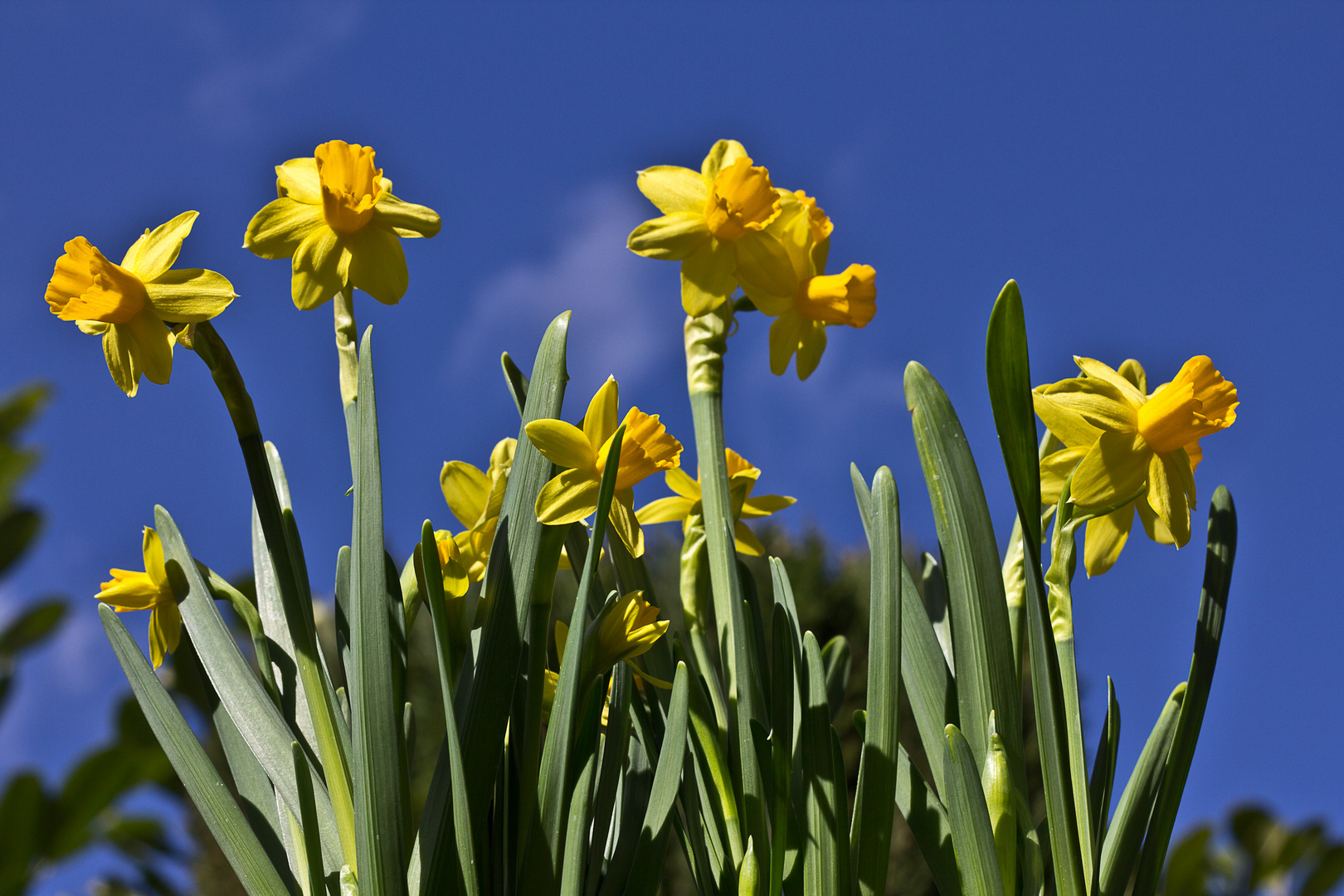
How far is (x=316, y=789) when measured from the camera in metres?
0.67

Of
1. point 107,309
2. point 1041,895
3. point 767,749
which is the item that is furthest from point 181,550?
point 1041,895

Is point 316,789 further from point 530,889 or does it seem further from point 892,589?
point 892,589

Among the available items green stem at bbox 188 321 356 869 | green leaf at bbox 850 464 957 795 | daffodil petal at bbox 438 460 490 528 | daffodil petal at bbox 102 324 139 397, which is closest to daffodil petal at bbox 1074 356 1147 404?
green leaf at bbox 850 464 957 795

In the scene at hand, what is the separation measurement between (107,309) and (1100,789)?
880 millimetres

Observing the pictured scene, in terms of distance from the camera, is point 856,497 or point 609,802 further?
point 856,497

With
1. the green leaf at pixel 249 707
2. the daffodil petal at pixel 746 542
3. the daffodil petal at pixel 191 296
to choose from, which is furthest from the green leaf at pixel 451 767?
the daffodil petal at pixel 746 542

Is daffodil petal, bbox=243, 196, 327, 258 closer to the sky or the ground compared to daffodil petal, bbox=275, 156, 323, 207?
closer to the ground

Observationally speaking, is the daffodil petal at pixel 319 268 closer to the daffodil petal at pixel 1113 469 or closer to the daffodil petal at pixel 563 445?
the daffodil petal at pixel 563 445

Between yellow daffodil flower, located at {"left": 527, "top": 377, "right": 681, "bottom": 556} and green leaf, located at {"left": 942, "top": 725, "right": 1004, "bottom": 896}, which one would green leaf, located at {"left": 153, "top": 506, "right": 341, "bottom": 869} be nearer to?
yellow daffodil flower, located at {"left": 527, "top": 377, "right": 681, "bottom": 556}

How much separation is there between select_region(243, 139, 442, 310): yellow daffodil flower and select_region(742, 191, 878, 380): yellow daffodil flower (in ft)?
0.98

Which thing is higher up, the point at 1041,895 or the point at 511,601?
the point at 511,601

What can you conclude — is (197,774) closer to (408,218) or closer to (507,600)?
(507,600)

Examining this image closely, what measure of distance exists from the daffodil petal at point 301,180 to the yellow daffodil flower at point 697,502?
397 millimetres

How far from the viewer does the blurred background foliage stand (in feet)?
6.43
